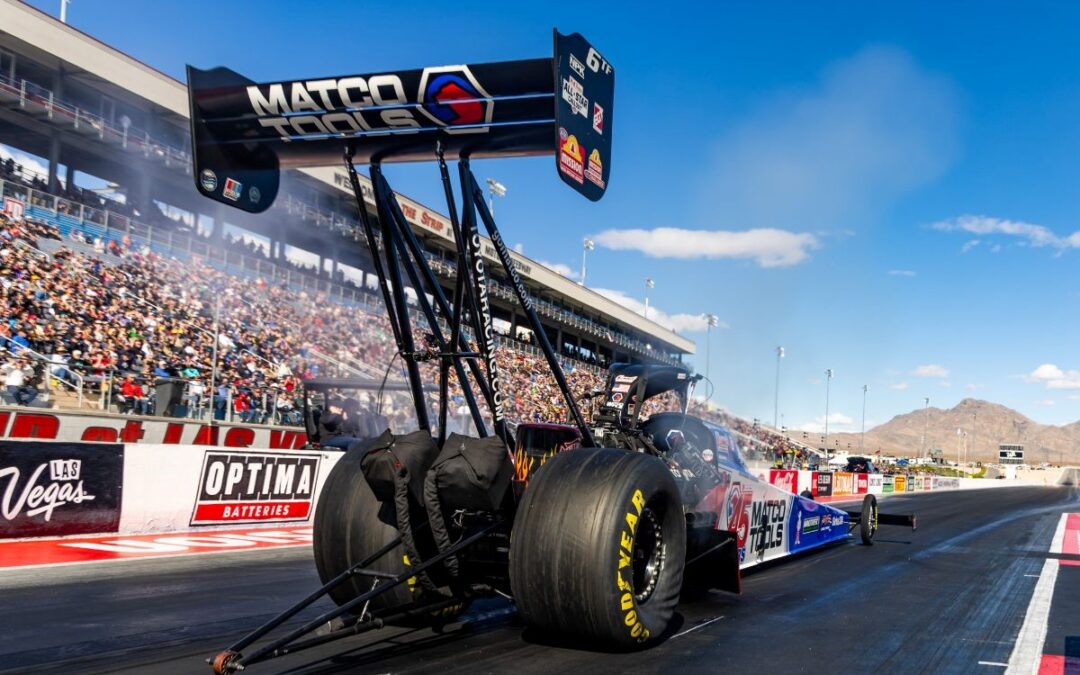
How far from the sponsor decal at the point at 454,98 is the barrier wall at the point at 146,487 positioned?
821 cm

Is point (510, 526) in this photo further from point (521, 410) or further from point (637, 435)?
point (521, 410)

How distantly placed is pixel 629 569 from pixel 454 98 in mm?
2777

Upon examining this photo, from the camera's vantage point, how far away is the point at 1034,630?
6.53 metres

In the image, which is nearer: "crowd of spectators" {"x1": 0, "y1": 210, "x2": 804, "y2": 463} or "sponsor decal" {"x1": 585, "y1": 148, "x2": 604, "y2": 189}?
"sponsor decal" {"x1": 585, "y1": 148, "x2": 604, "y2": 189}

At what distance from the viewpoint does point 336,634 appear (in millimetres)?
4246

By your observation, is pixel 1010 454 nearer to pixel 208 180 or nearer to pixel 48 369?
pixel 48 369

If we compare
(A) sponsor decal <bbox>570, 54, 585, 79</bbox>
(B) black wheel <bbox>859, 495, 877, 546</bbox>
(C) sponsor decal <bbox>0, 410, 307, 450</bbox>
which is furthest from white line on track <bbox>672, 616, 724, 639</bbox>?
(C) sponsor decal <bbox>0, 410, 307, 450</bbox>

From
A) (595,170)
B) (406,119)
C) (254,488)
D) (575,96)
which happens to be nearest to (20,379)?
(254,488)

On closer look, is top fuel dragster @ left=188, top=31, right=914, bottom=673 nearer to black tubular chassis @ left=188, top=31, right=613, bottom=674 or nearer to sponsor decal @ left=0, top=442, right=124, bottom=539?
black tubular chassis @ left=188, top=31, right=613, bottom=674

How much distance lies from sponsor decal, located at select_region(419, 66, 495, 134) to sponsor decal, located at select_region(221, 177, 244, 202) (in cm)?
130

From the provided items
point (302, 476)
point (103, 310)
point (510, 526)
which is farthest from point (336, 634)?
point (103, 310)

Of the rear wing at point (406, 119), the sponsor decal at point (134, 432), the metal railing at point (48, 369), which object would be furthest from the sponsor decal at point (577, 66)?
the metal railing at point (48, 369)

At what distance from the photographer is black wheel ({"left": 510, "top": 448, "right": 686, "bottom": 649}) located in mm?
4629

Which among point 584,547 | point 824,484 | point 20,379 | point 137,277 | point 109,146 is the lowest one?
point 824,484
